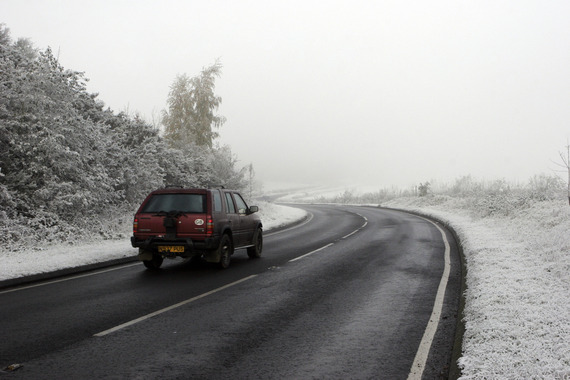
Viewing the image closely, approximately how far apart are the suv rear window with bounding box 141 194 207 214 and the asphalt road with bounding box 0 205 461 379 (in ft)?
4.74

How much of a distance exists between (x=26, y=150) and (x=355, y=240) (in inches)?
467

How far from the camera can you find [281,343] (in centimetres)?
510

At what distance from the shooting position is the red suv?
32.1ft

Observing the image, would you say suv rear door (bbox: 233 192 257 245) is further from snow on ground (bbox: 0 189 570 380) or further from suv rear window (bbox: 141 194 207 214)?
snow on ground (bbox: 0 189 570 380)

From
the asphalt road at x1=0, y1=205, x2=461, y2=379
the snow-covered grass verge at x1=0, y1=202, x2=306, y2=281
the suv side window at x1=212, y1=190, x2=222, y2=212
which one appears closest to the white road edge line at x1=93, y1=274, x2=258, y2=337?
the asphalt road at x1=0, y1=205, x2=461, y2=379

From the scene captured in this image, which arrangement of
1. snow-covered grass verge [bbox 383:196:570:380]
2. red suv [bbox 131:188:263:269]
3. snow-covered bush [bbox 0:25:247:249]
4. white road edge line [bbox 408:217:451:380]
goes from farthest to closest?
1. snow-covered bush [bbox 0:25:247:249]
2. red suv [bbox 131:188:263:269]
3. white road edge line [bbox 408:217:451:380]
4. snow-covered grass verge [bbox 383:196:570:380]

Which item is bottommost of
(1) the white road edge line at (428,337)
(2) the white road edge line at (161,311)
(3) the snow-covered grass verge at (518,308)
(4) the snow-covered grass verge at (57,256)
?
(1) the white road edge line at (428,337)

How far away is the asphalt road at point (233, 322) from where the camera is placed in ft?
14.4

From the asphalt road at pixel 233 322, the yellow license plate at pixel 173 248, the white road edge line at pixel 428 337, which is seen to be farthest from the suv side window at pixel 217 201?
the white road edge line at pixel 428 337

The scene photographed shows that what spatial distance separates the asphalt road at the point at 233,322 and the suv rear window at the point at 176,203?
1.44m

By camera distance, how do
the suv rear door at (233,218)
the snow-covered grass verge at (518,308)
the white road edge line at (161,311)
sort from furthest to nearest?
the suv rear door at (233,218) → the white road edge line at (161,311) → the snow-covered grass verge at (518,308)

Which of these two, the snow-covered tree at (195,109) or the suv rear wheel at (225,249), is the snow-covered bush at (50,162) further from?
the snow-covered tree at (195,109)

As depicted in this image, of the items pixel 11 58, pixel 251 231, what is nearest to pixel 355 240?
pixel 251 231

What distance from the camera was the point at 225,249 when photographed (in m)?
10.7
